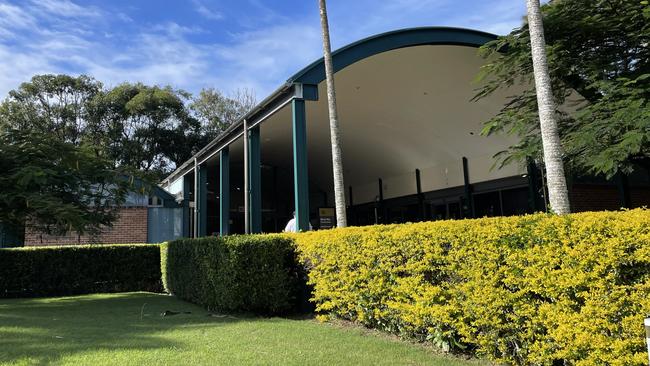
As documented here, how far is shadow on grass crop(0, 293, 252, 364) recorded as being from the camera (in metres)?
6.48

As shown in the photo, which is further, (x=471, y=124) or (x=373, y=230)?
(x=471, y=124)

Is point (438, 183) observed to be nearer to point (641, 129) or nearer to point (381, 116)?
point (381, 116)

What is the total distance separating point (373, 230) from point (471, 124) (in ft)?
40.1

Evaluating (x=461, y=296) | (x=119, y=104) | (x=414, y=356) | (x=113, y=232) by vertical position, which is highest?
(x=119, y=104)

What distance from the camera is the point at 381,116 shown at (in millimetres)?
19359

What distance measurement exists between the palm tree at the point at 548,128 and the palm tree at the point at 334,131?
4083mm

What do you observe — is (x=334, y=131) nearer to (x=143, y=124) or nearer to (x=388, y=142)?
(x=388, y=142)

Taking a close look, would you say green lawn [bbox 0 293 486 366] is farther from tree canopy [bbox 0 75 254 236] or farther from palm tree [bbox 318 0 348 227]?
tree canopy [bbox 0 75 254 236]

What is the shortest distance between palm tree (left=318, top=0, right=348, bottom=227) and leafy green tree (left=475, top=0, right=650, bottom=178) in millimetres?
3170

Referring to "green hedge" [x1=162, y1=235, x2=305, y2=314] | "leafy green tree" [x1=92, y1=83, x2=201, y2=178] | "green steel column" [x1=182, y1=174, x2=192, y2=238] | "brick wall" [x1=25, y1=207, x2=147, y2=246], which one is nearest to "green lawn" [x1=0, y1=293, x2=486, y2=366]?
"green hedge" [x1=162, y1=235, x2=305, y2=314]

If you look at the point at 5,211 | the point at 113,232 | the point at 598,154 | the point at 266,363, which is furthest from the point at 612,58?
the point at 113,232

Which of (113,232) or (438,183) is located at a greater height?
(438,183)

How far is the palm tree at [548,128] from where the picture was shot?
619cm

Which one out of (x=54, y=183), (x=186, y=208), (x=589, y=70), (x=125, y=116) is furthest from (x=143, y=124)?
(x=589, y=70)
